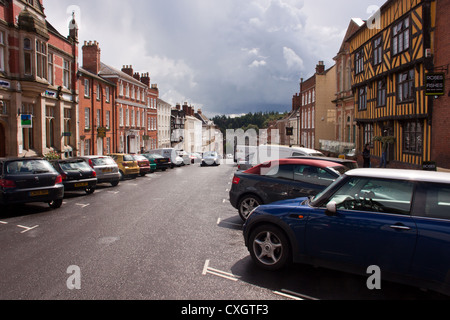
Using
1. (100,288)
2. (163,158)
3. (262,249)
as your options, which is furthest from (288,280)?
(163,158)

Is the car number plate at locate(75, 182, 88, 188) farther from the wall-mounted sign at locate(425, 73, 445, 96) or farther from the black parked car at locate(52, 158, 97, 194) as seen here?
the wall-mounted sign at locate(425, 73, 445, 96)

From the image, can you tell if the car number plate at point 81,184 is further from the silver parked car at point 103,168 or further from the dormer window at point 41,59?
the dormer window at point 41,59

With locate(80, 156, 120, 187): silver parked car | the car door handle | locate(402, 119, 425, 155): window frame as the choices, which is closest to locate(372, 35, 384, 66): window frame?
locate(402, 119, 425, 155): window frame

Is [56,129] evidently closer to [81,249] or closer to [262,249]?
[81,249]

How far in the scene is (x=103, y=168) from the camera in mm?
16953

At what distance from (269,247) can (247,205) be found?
Result: 136 inches

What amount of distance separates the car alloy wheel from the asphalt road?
16.4 inches

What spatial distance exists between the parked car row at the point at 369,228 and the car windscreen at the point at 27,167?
7470mm

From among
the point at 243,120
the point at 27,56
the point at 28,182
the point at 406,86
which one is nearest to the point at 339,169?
the point at 28,182

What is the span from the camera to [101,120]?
118ft

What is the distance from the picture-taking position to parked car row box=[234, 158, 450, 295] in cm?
439

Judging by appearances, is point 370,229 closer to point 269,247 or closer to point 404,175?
point 404,175

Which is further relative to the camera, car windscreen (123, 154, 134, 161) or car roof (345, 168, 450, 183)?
car windscreen (123, 154, 134, 161)

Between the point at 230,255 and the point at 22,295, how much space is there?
3239 millimetres
